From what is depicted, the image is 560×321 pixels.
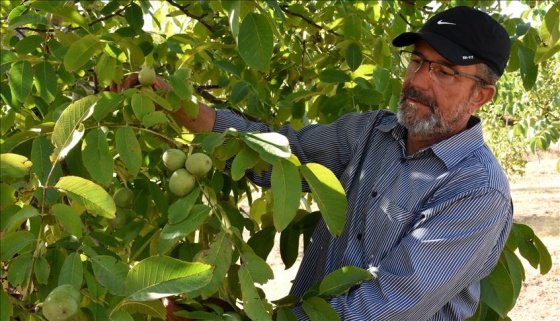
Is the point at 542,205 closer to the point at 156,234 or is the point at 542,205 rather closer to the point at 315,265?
the point at 315,265

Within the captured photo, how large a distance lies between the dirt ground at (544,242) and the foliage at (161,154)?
359 cm

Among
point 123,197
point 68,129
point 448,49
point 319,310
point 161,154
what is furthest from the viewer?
point 448,49

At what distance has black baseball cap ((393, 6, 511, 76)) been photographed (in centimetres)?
218

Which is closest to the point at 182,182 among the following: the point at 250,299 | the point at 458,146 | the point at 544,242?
the point at 250,299

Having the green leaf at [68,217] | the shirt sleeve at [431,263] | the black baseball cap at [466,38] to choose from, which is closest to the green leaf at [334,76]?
the black baseball cap at [466,38]

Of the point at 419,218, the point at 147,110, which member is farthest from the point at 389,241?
the point at 147,110

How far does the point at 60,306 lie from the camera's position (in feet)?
4.01

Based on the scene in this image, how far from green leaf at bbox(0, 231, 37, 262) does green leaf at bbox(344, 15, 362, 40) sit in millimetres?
1421

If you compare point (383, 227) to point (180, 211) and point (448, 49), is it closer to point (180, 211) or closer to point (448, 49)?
point (448, 49)

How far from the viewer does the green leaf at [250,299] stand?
1486 mm

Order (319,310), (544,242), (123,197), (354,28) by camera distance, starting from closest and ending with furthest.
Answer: (319,310) < (123,197) < (354,28) < (544,242)

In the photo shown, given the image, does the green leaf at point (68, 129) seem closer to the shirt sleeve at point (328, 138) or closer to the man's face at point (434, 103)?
the shirt sleeve at point (328, 138)

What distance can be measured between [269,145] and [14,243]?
49cm

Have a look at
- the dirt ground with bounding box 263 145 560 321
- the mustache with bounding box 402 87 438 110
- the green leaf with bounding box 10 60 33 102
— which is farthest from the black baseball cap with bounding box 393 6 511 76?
the dirt ground with bounding box 263 145 560 321
